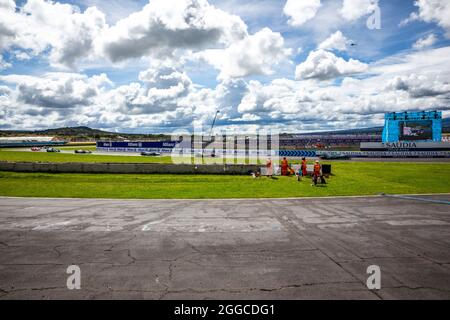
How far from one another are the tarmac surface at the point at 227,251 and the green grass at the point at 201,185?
3.83 meters

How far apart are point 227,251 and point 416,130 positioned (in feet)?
216

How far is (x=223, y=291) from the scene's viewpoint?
5.46m

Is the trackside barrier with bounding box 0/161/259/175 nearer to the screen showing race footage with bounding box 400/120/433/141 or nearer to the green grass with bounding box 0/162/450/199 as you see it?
the green grass with bounding box 0/162/450/199

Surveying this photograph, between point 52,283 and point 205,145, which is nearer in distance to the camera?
point 52,283

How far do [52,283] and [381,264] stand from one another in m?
7.36

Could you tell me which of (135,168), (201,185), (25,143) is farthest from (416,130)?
(25,143)

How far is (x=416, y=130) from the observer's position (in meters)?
59.1

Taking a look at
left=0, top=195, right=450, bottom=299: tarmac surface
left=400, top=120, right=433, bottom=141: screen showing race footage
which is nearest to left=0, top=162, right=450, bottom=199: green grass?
left=0, top=195, right=450, bottom=299: tarmac surface

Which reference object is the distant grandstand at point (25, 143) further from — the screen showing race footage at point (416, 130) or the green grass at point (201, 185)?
the screen showing race footage at point (416, 130)

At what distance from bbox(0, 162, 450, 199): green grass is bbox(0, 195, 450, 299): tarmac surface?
3.83 metres

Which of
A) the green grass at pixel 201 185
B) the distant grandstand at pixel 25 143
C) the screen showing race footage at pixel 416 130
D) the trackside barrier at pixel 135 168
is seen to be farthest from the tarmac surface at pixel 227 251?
the distant grandstand at pixel 25 143

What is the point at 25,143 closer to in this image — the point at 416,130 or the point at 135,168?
the point at 135,168
